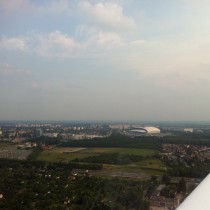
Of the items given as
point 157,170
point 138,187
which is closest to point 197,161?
point 157,170

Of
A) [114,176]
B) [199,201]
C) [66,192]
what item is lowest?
[66,192]

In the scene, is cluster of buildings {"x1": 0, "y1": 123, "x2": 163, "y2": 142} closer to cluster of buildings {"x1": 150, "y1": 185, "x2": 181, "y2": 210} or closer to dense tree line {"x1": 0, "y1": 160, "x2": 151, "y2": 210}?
dense tree line {"x1": 0, "y1": 160, "x2": 151, "y2": 210}

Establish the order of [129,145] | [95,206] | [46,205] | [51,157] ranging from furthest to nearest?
[129,145]
[51,157]
[46,205]
[95,206]

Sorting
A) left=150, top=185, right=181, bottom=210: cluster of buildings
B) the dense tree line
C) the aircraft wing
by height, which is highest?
the aircraft wing

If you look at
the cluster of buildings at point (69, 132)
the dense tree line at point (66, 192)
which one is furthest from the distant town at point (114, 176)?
the cluster of buildings at point (69, 132)

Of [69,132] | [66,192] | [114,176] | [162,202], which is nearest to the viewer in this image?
[162,202]

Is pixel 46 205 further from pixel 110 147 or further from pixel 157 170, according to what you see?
pixel 110 147

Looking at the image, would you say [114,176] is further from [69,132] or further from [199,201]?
[69,132]

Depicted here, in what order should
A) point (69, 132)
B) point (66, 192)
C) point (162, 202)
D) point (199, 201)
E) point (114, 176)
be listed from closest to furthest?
point (199, 201) → point (162, 202) → point (66, 192) → point (114, 176) → point (69, 132)

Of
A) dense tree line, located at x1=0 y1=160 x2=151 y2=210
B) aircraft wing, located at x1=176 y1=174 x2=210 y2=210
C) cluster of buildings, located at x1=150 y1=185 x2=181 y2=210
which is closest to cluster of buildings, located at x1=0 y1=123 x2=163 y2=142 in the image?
dense tree line, located at x1=0 y1=160 x2=151 y2=210

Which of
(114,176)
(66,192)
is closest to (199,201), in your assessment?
(66,192)

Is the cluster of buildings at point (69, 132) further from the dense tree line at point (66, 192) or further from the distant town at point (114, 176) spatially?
the dense tree line at point (66, 192)
